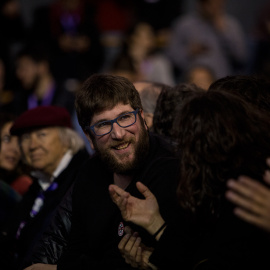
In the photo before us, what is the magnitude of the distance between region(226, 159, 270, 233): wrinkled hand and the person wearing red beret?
72.5 inches

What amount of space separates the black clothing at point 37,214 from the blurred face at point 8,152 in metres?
0.76

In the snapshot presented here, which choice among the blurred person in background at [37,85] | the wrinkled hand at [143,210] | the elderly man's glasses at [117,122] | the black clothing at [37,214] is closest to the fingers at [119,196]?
the wrinkled hand at [143,210]

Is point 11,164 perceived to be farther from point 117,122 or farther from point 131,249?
point 131,249

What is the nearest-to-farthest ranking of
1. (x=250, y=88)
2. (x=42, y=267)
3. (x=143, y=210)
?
(x=143, y=210) → (x=250, y=88) → (x=42, y=267)

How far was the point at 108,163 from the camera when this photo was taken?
2998 mm

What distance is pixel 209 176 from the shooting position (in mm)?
2271

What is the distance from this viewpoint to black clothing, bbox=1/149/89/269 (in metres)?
3.73

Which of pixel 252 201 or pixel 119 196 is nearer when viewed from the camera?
pixel 252 201

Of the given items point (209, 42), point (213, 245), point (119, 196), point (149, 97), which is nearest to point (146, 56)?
point (209, 42)

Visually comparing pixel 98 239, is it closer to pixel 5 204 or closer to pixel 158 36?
pixel 5 204

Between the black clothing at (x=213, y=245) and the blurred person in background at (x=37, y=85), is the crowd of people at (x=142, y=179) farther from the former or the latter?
the blurred person in background at (x=37, y=85)

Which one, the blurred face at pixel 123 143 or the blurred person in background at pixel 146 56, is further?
the blurred person in background at pixel 146 56

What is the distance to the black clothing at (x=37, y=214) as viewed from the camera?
12.2 ft

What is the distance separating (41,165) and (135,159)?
1.40m
